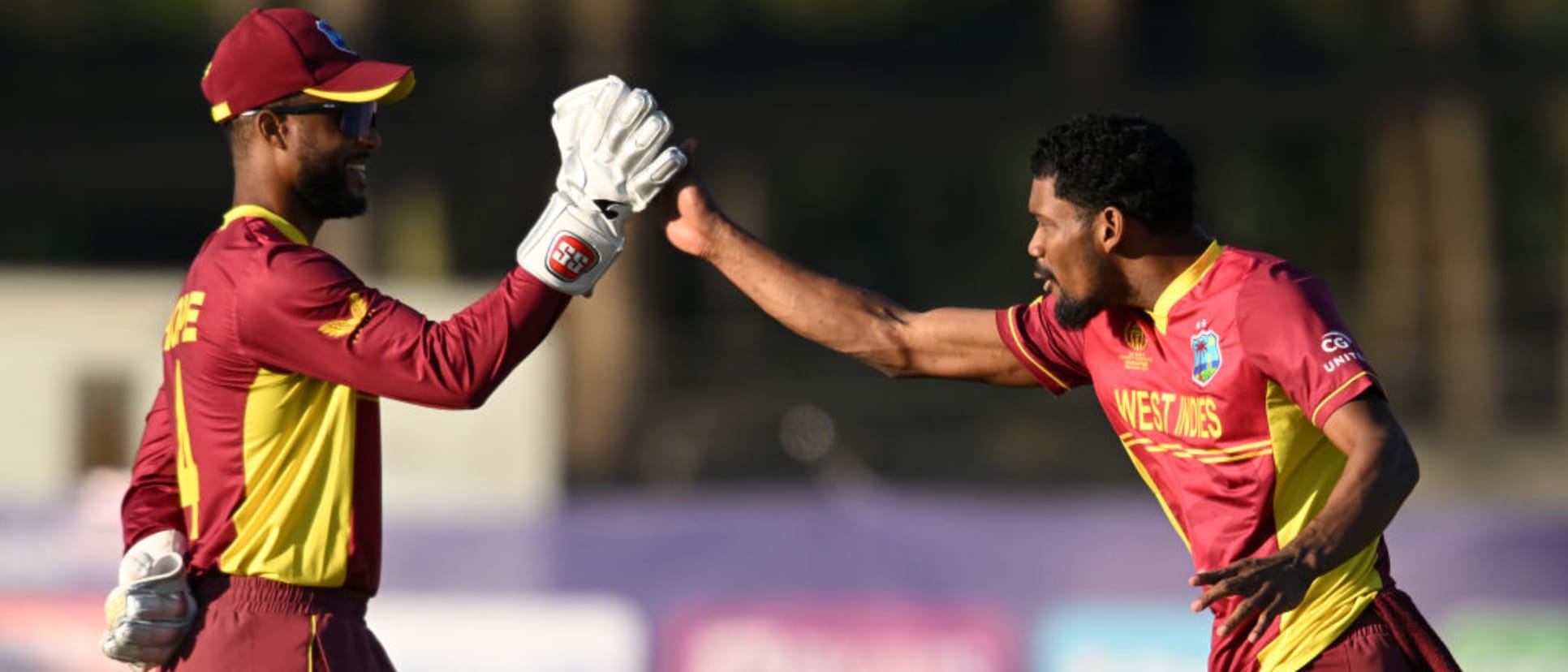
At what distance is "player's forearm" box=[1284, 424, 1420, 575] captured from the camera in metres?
4.29

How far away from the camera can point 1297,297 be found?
4648mm

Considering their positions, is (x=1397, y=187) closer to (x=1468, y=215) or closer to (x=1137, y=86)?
(x=1468, y=215)

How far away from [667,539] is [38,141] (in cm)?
1150

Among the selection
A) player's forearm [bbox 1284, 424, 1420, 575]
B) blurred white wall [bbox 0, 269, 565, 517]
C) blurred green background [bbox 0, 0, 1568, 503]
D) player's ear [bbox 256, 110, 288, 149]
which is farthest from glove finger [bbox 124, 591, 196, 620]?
blurred white wall [bbox 0, 269, 565, 517]

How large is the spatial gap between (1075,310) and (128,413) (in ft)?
32.8

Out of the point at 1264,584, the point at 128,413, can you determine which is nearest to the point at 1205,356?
the point at 1264,584

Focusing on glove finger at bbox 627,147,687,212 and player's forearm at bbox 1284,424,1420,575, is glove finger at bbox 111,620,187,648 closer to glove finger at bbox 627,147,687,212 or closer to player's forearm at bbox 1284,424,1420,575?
glove finger at bbox 627,147,687,212

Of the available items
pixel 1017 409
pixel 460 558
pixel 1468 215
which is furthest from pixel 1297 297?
pixel 1468 215

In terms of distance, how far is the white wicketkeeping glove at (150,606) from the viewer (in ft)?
15.0

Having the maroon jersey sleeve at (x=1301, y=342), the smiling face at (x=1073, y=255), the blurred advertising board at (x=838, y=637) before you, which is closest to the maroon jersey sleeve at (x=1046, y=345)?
the smiling face at (x=1073, y=255)

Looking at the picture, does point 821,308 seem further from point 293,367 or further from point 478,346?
point 293,367

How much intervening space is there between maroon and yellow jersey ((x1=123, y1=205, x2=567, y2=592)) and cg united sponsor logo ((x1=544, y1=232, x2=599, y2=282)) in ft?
0.17

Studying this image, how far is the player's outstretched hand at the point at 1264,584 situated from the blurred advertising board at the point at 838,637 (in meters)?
4.87

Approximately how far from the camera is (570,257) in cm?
465
